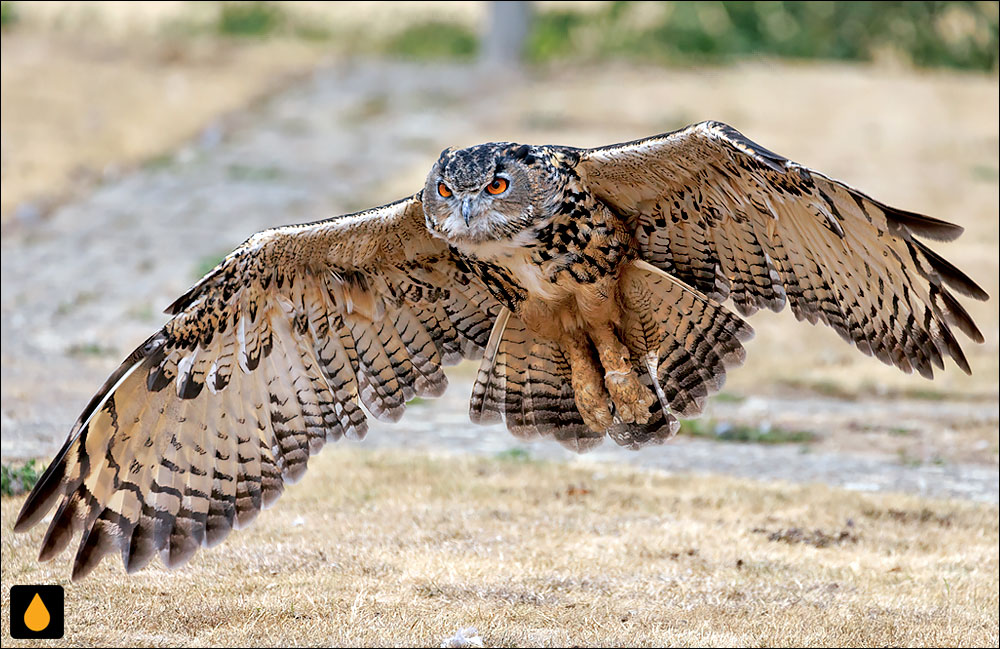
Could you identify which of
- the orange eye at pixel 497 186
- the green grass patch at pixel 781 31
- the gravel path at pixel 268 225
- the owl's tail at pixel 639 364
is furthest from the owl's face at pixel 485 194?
the green grass patch at pixel 781 31

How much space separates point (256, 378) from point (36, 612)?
50.6 inches

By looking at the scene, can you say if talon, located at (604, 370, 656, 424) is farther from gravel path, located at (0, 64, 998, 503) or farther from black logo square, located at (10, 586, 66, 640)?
gravel path, located at (0, 64, 998, 503)

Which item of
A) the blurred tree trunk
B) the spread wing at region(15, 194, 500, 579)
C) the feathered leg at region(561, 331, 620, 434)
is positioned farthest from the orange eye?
the blurred tree trunk

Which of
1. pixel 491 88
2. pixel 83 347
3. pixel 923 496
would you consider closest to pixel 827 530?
pixel 923 496

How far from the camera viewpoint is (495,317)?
222 inches

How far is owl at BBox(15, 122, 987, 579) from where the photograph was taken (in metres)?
4.77

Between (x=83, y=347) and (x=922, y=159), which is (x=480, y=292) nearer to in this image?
(x=83, y=347)

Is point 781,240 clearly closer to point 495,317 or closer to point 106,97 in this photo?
point 495,317

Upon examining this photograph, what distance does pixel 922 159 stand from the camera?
17359 mm

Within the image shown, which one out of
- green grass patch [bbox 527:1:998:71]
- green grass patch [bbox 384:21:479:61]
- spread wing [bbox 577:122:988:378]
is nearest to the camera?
spread wing [bbox 577:122:988:378]

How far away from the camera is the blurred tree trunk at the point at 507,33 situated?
74.4 ft

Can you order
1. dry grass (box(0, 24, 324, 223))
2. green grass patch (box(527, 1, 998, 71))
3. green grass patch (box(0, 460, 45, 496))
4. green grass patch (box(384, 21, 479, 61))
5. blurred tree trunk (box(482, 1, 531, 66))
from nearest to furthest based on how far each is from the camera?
green grass patch (box(0, 460, 45, 496)), dry grass (box(0, 24, 324, 223)), blurred tree trunk (box(482, 1, 531, 66)), green grass patch (box(384, 21, 479, 61)), green grass patch (box(527, 1, 998, 71))

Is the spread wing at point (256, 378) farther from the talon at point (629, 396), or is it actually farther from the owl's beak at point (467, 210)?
the talon at point (629, 396)

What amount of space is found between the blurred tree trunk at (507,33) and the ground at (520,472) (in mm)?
4260
